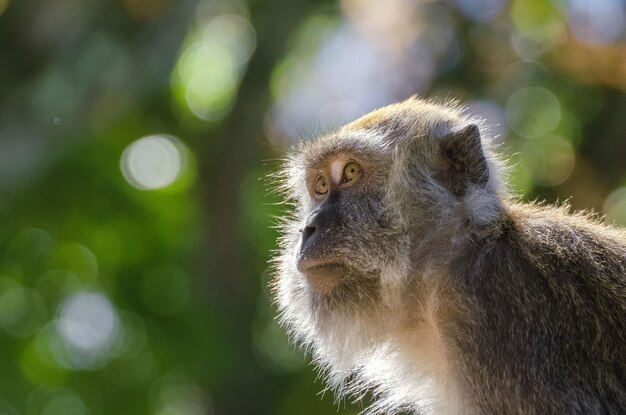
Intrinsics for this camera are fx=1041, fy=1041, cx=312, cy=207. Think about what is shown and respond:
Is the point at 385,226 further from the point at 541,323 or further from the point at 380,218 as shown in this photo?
the point at 541,323

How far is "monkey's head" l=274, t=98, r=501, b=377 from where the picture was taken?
4.87m

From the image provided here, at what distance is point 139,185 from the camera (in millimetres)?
16859

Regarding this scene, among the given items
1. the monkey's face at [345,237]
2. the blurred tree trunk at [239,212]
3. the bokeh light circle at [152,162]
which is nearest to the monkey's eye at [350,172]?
the monkey's face at [345,237]

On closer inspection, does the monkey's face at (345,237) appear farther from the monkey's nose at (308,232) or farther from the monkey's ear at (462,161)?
the monkey's ear at (462,161)

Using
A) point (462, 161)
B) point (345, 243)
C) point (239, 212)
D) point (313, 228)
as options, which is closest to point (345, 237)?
point (345, 243)

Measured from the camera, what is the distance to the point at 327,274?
16.2 ft

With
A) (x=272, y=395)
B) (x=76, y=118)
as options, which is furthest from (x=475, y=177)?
(x=272, y=395)

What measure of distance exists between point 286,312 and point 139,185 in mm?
11784

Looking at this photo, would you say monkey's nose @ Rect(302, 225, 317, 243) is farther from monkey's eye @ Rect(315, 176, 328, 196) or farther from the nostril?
monkey's eye @ Rect(315, 176, 328, 196)

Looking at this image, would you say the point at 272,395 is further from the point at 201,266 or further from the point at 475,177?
the point at 475,177

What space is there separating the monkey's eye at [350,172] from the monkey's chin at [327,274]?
49 centimetres

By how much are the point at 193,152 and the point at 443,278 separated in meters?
11.0

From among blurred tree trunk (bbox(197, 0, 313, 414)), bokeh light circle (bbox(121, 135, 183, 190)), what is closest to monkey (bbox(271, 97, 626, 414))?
blurred tree trunk (bbox(197, 0, 313, 414))

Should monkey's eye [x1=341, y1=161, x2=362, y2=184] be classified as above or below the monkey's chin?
above
